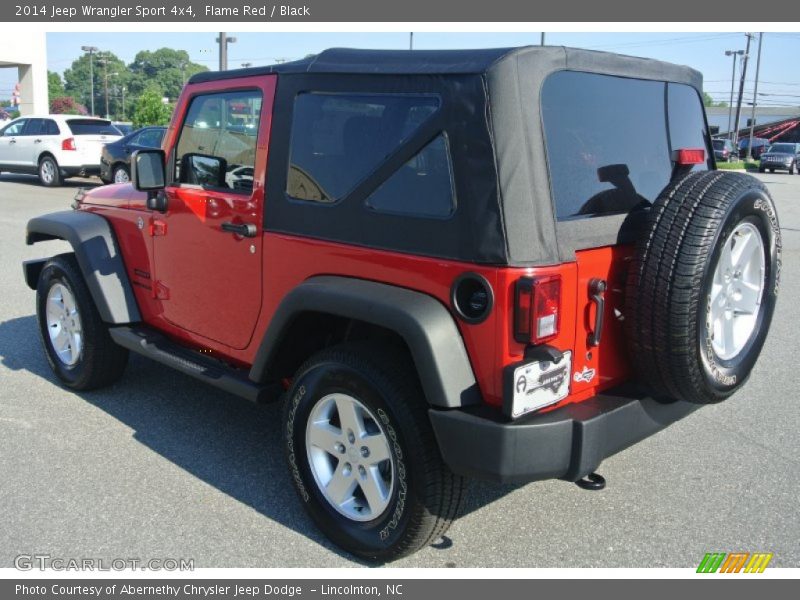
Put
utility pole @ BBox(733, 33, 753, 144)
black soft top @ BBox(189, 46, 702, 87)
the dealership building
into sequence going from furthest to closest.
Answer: utility pole @ BBox(733, 33, 753, 144) → the dealership building → black soft top @ BBox(189, 46, 702, 87)

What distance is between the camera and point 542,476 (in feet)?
9.07

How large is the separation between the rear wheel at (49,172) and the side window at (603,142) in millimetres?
17265

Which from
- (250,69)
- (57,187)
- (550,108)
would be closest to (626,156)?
(550,108)

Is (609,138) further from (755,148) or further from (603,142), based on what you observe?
(755,148)

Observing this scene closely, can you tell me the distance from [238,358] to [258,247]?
64cm

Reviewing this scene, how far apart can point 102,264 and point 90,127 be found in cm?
1507

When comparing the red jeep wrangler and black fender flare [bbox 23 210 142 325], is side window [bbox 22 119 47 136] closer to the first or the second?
black fender flare [bbox 23 210 142 325]

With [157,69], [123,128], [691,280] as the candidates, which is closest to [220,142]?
[691,280]

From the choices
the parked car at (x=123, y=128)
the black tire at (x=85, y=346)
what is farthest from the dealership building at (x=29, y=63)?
the black tire at (x=85, y=346)

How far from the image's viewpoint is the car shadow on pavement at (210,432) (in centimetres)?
366

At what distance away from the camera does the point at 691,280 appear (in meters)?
2.80

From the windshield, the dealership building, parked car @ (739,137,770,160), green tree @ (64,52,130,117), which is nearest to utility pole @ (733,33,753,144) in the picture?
parked car @ (739,137,770,160)

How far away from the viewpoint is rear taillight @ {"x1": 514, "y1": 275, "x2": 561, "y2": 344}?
8.73 feet

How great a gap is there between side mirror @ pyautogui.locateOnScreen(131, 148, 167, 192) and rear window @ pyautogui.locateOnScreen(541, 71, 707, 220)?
222 cm
